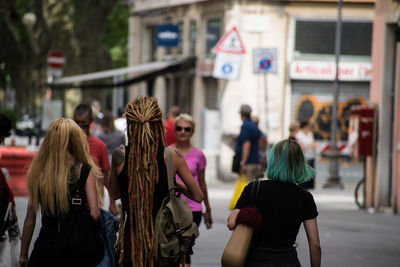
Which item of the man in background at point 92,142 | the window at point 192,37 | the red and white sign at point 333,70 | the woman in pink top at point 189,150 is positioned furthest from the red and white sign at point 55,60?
the woman in pink top at point 189,150

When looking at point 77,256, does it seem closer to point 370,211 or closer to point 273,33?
point 370,211

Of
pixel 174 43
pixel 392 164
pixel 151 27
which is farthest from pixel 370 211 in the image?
pixel 151 27

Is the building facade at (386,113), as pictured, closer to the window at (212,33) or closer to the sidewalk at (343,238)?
the sidewalk at (343,238)

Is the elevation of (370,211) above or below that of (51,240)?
below

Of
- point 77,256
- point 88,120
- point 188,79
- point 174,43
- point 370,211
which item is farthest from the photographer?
point 188,79

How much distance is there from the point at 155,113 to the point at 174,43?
23.1m

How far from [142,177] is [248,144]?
397 inches

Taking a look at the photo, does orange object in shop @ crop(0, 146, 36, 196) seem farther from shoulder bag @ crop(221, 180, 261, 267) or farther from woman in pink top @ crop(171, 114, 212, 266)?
shoulder bag @ crop(221, 180, 261, 267)

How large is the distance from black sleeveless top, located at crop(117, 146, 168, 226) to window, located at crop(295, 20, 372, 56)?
71.0ft

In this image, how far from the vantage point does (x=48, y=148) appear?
5676 millimetres

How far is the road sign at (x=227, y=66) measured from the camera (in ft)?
65.2

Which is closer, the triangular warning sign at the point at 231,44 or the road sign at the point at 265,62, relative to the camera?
the triangular warning sign at the point at 231,44

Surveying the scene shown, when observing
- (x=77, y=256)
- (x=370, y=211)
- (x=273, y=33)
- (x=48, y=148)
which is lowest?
(x=370, y=211)

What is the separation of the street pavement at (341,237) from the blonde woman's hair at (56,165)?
4631 millimetres
